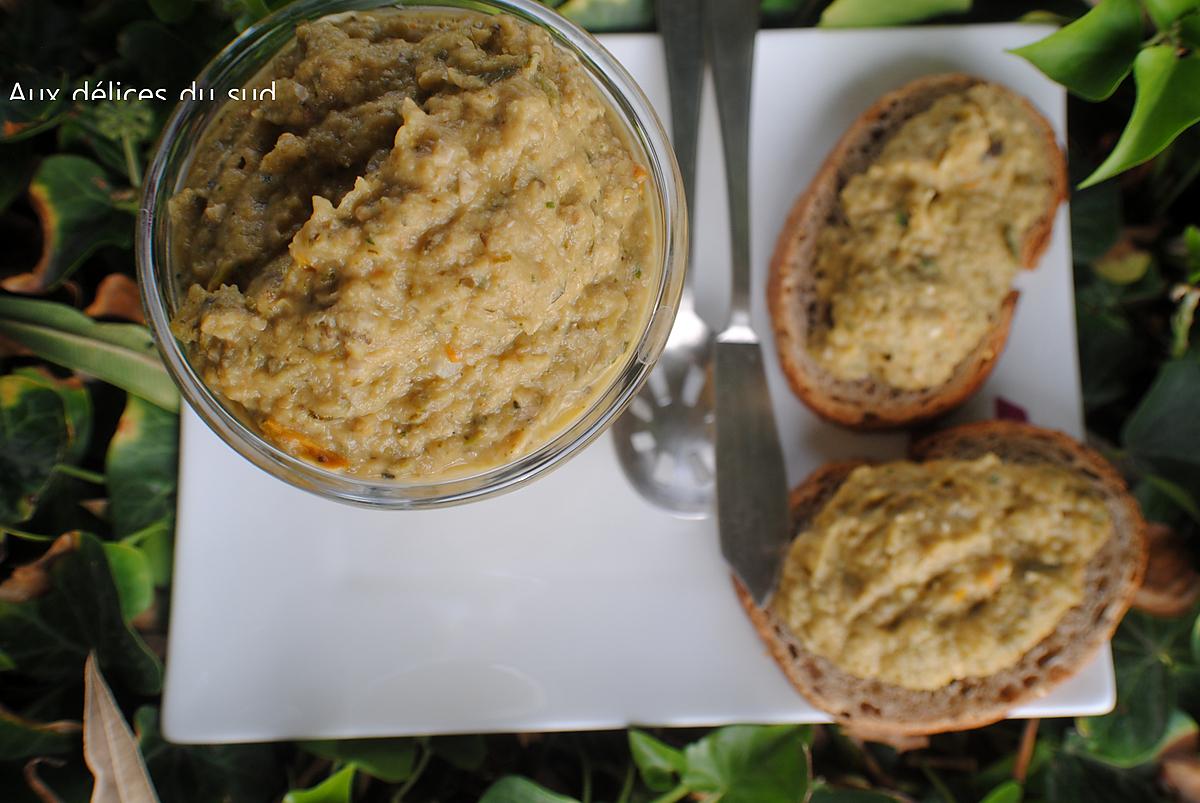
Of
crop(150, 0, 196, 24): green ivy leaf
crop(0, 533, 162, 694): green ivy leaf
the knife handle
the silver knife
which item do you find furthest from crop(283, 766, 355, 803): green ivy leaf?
crop(150, 0, 196, 24): green ivy leaf

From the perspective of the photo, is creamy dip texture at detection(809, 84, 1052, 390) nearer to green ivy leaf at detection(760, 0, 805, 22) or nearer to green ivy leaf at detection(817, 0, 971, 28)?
green ivy leaf at detection(817, 0, 971, 28)

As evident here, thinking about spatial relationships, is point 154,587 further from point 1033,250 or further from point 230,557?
point 1033,250

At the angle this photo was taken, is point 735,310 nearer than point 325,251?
No

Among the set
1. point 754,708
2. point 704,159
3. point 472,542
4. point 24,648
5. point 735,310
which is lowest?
point 754,708

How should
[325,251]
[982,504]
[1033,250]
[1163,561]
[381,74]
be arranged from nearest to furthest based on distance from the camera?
[325,251], [381,74], [982,504], [1033,250], [1163,561]

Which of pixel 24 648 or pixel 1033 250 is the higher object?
pixel 1033 250

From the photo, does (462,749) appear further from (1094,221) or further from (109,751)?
(1094,221)

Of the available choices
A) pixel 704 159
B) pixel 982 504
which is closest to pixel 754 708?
pixel 982 504

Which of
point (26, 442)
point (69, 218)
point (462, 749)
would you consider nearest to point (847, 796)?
point (462, 749)
